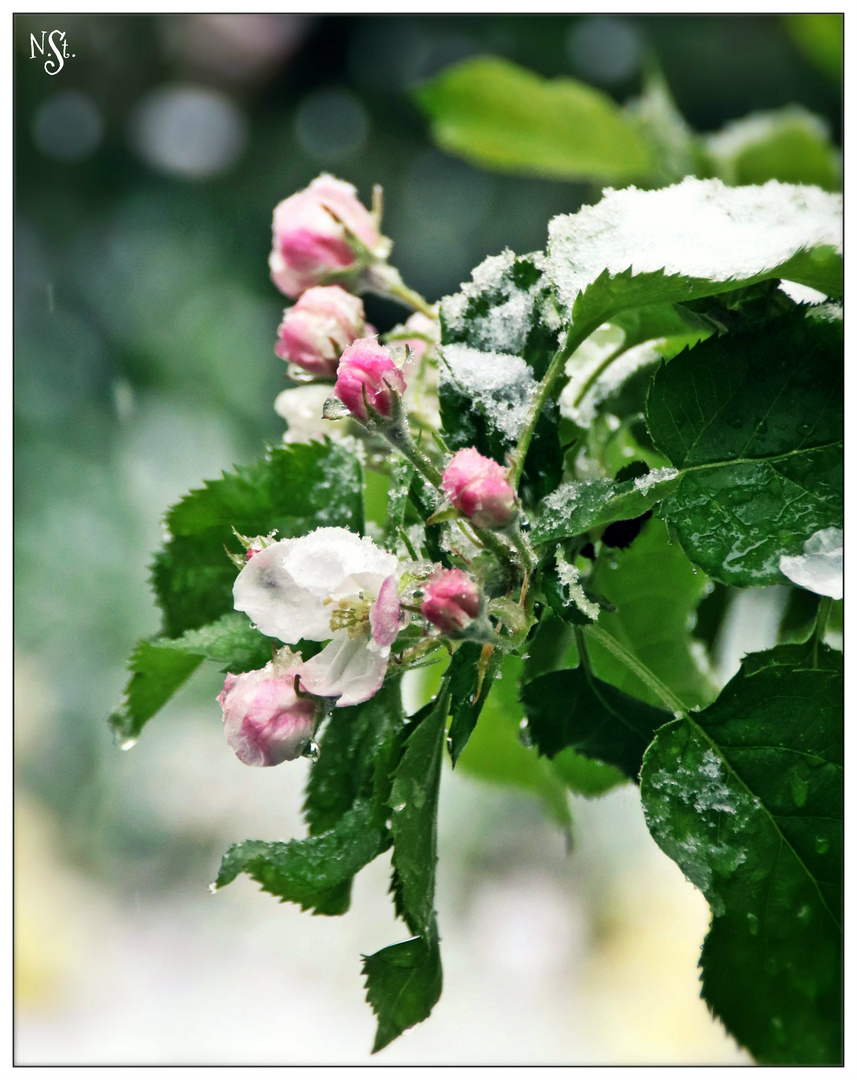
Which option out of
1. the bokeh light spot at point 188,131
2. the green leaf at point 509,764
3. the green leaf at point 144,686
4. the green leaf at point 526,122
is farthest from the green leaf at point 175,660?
the bokeh light spot at point 188,131

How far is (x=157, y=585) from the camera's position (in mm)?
300

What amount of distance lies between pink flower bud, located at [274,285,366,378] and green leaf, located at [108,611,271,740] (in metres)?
0.08

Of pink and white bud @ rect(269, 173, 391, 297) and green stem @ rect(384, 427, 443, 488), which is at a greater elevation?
pink and white bud @ rect(269, 173, 391, 297)

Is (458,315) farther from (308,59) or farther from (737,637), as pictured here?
(308,59)

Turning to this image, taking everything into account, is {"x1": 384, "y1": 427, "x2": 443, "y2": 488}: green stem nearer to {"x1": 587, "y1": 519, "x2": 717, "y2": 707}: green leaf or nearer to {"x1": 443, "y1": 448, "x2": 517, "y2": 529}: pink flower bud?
{"x1": 443, "y1": 448, "x2": 517, "y2": 529}: pink flower bud

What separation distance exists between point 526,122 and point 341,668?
0.35 m

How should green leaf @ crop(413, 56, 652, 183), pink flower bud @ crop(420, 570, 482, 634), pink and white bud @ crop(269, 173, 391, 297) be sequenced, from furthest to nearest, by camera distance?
green leaf @ crop(413, 56, 652, 183)
pink and white bud @ crop(269, 173, 391, 297)
pink flower bud @ crop(420, 570, 482, 634)

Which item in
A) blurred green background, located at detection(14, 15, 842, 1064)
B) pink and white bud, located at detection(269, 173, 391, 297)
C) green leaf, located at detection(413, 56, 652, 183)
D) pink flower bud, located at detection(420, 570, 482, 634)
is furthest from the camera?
blurred green background, located at detection(14, 15, 842, 1064)

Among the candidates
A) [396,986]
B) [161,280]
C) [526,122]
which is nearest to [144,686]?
[396,986]

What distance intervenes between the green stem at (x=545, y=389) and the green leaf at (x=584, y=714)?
0.27ft

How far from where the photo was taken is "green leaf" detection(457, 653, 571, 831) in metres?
0.36

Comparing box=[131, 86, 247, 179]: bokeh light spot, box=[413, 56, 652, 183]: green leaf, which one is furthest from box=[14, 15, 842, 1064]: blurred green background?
box=[413, 56, 652, 183]: green leaf
